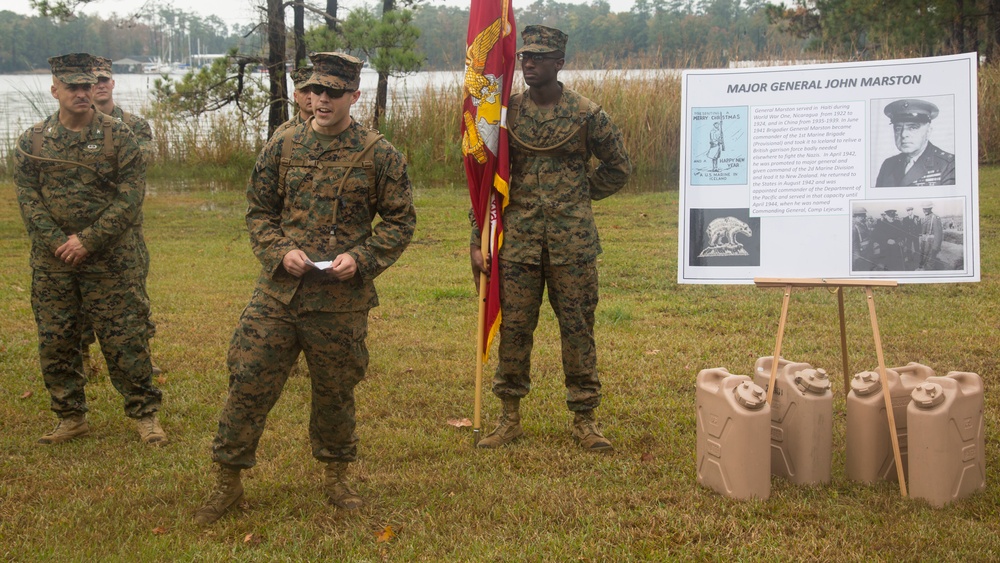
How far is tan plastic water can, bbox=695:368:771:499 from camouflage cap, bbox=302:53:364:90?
2233 mm

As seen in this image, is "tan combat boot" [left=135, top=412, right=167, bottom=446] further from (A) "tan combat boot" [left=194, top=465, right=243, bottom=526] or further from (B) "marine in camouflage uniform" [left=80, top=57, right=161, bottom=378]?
(A) "tan combat boot" [left=194, top=465, right=243, bottom=526]

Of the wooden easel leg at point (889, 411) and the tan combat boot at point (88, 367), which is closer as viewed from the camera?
the wooden easel leg at point (889, 411)

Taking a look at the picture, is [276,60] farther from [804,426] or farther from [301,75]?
[804,426]

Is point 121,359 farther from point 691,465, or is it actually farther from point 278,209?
point 691,465

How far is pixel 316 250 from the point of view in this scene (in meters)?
4.45

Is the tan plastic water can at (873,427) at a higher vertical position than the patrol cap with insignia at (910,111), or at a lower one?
lower

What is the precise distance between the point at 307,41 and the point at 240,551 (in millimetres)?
12796

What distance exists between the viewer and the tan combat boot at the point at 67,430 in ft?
18.9

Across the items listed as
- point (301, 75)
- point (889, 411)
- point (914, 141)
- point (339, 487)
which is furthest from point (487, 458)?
point (301, 75)

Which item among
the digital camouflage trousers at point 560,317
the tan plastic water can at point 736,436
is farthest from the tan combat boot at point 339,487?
the tan plastic water can at point 736,436

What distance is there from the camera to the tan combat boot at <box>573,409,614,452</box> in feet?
18.3

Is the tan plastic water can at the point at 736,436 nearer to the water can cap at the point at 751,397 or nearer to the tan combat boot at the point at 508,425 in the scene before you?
the water can cap at the point at 751,397

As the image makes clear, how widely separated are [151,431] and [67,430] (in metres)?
0.50

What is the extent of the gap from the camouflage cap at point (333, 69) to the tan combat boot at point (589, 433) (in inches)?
92.8
